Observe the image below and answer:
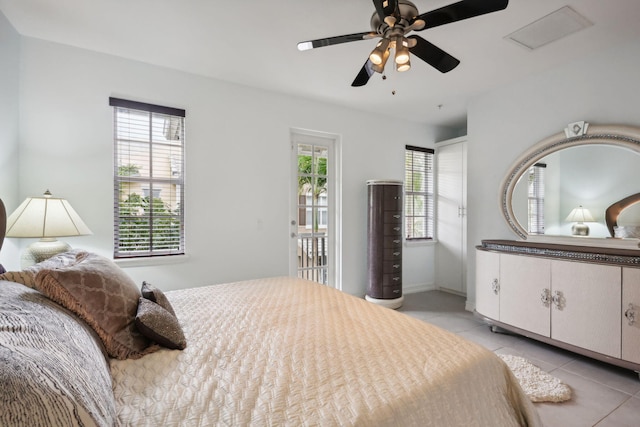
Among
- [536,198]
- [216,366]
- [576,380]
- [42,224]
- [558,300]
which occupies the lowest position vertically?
[576,380]

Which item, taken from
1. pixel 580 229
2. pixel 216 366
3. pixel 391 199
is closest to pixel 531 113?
pixel 580 229

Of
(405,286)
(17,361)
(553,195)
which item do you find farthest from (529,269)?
(17,361)

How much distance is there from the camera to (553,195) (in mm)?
3045

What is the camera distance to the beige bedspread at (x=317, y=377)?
0.91m

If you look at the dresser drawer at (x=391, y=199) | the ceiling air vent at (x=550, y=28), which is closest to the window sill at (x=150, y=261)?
the dresser drawer at (x=391, y=199)

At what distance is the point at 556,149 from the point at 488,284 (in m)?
1.46

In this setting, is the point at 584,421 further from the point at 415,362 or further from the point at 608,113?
the point at 608,113

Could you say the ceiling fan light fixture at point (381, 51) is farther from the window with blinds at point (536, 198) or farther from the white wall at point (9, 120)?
the white wall at point (9, 120)

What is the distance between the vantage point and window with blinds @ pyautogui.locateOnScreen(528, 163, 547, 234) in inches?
123

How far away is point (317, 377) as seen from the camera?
1.09m

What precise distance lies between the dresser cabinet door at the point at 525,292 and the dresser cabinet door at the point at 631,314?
0.48 metres

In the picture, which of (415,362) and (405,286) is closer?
(415,362)

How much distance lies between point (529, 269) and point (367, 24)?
2483 millimetres

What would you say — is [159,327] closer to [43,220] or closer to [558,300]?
[43,220]
